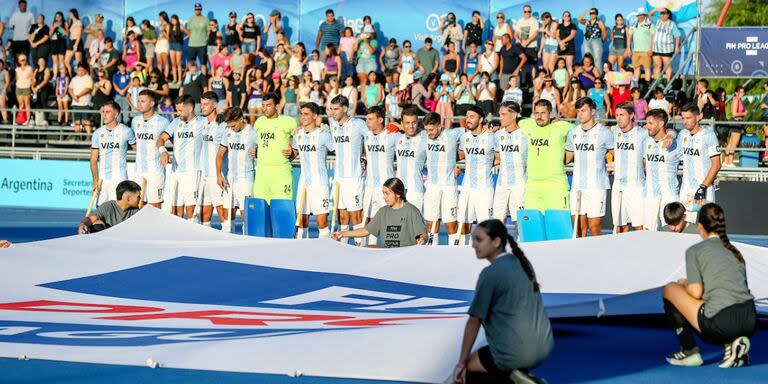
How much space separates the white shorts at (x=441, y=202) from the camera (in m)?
17.2

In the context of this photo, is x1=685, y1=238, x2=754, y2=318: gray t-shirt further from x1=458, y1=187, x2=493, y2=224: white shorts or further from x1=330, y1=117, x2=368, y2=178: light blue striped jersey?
x1=330, y1=117, x2=368, y2=178: light blue striped jersey

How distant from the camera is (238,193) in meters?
18.7

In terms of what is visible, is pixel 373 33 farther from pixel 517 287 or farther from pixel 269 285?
pixel 517 287

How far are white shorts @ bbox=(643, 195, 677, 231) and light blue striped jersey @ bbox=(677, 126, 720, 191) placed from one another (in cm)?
35

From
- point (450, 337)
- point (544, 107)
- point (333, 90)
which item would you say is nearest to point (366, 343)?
point (450, 337)

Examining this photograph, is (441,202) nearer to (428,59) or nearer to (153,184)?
(153,184)

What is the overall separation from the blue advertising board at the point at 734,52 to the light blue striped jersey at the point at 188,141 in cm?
942

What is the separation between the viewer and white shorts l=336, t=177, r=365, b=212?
17.6 meters

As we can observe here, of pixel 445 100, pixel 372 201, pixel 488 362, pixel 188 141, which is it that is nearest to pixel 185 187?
pixel 188 141

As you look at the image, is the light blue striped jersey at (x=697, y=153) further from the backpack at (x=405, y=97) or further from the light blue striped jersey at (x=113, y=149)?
the backpack at (x=405, y=97)

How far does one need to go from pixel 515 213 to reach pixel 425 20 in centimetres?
1422

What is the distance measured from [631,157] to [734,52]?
23.3 feet

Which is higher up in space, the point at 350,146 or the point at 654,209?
the point at 350,146

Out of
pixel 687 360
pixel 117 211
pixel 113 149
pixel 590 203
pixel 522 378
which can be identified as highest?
pixel 113 149
